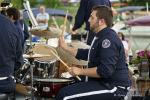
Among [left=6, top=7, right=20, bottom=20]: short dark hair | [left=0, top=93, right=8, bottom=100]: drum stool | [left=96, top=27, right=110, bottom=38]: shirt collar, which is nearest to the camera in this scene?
[left=0, top=93, right=8, bottom=100]: drum stool

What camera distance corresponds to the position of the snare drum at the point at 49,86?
7282 millimetres

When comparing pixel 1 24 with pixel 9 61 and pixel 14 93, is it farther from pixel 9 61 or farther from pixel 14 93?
pixel 14 93

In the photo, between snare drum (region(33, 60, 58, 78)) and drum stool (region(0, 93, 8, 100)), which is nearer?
drum stool (region(0, 93, 8, 100))

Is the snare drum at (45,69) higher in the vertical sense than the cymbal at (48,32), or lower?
lower

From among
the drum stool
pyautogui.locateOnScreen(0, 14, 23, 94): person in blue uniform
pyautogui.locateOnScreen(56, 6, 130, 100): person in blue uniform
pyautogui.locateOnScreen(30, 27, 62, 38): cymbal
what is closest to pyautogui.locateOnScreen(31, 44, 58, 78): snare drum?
pyautogui.locateOnScreen(30, 27, 62, 38): cymbal

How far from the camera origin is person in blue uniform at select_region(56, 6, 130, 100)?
5672 mm

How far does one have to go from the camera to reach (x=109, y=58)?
5.63 m

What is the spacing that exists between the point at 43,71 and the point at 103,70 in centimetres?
252

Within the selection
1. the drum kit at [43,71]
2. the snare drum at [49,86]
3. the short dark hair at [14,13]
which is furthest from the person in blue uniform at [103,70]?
the short dark hair at [14,13]

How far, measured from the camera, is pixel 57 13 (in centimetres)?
2862

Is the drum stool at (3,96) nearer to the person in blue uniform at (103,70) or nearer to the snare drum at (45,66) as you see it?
the person in blue uniform at (103,70)

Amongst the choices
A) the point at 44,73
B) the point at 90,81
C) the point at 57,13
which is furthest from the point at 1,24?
the point at 57,13

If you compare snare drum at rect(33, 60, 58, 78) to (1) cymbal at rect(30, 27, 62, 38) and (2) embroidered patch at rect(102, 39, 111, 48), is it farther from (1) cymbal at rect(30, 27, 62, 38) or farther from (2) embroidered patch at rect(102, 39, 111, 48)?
(2) embroidered patch at rect(102, 39, 111, 48)

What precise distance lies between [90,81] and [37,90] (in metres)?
1.74
